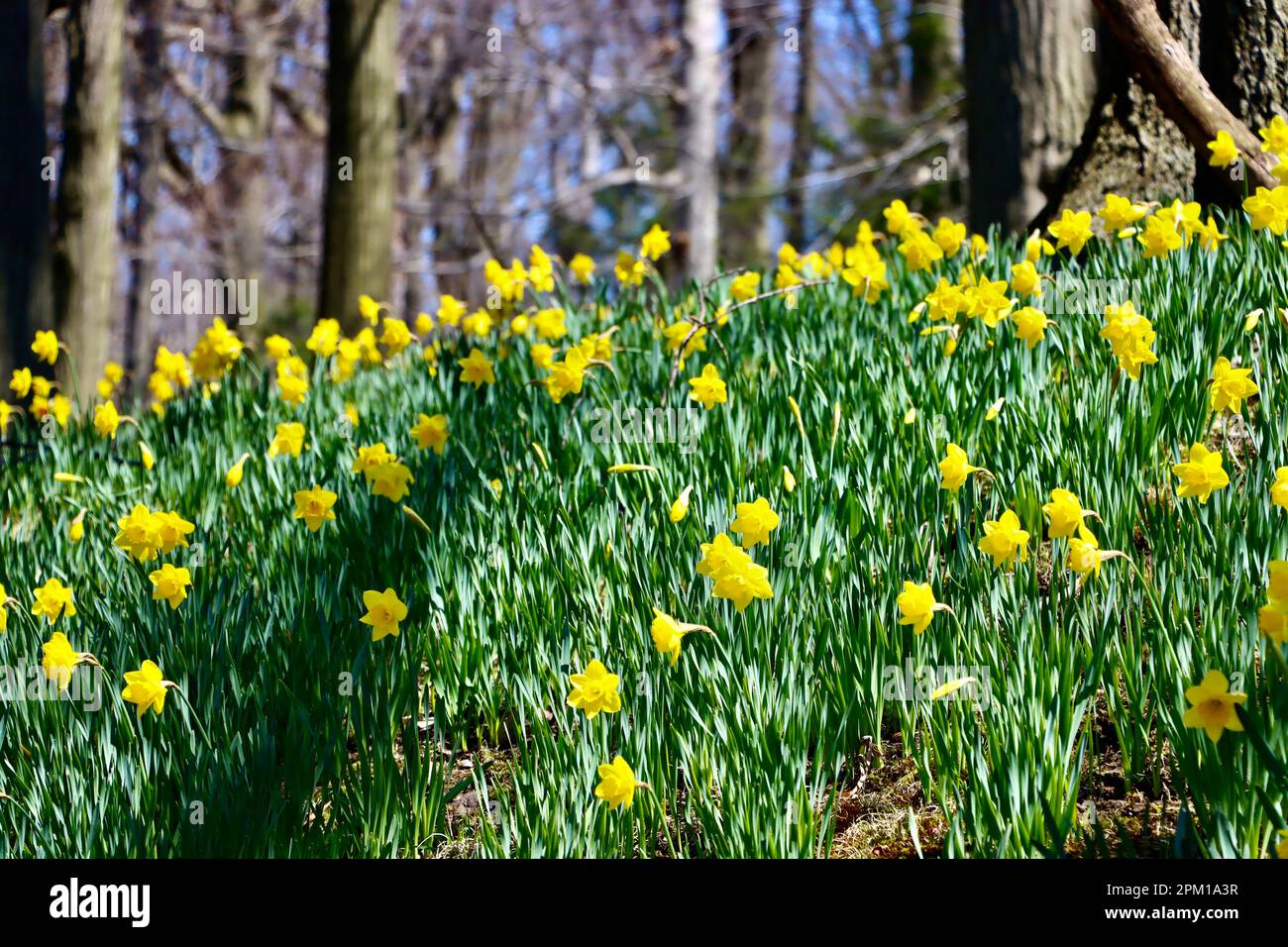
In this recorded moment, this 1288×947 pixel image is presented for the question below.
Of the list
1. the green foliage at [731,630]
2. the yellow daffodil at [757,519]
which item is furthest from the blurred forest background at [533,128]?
the yellow daffodil at [757,519]

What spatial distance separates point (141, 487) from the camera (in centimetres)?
369

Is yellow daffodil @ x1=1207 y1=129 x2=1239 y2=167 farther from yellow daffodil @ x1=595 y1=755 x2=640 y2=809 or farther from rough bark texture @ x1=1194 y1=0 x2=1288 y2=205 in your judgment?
yellow daffodil @ x1=595 y1=755 x2=640 y2=809

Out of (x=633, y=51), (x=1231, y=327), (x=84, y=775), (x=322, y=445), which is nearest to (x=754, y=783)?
(x=84, y=775)

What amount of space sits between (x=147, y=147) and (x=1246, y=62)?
12.8 meters

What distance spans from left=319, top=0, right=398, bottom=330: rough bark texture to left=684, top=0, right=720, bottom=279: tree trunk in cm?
470

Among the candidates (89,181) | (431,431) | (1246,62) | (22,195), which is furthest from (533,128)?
(431,431)

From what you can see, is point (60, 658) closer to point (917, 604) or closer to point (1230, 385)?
point (917, 604)

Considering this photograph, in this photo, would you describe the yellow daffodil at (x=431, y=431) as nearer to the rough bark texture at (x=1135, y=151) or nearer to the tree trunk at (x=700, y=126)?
the rough bark texture at (x=1135, y=151)

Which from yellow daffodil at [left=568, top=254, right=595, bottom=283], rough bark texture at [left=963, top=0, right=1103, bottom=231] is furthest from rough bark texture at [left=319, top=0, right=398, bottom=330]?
rough bark texture at [left=963, top=0, right=1103, bottom=231]

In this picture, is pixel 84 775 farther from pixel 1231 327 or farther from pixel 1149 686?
pixel 1231 327

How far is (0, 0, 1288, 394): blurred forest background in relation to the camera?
171 inches

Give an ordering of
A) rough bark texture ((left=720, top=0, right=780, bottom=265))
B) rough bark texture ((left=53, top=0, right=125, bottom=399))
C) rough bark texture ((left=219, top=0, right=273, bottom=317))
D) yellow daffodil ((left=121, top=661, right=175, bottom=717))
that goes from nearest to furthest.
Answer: yellow daffodil ((left=121, top=661, right=175, bottom=717)) < rough bark texture ((left=53, top=0, right=125, bottom=399)) < rough bark texture ((left=219, top=0, right=273, bottom=317)) < rough bark texture ((left=720, top=0, right=780, bottom=265))

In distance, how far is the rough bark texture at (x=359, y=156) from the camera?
7.24m

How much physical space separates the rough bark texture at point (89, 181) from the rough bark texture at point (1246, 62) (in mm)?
6206
